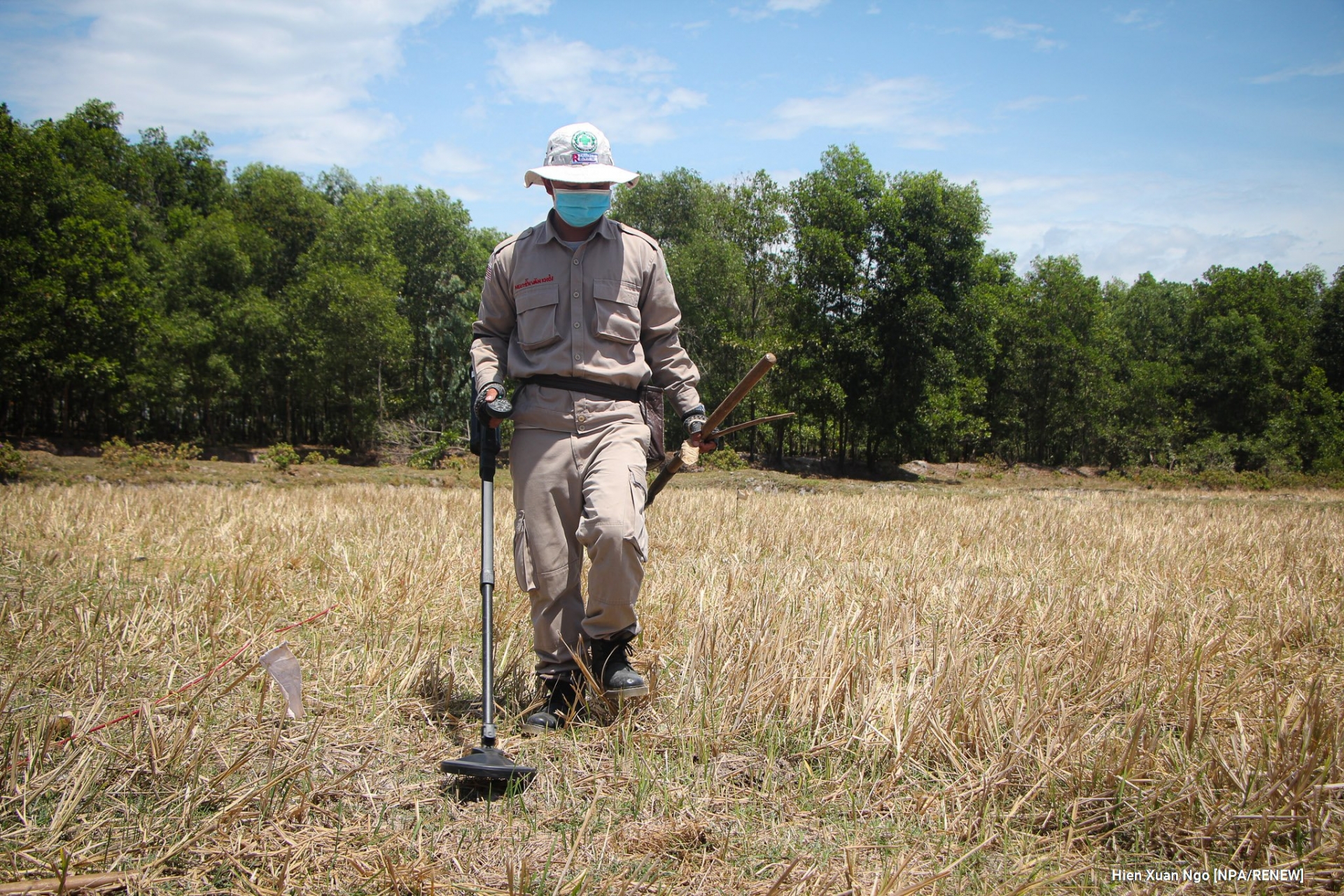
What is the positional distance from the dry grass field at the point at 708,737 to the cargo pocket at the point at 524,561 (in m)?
0.60

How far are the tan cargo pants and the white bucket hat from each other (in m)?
1.00

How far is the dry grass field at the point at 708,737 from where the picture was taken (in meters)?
2.39

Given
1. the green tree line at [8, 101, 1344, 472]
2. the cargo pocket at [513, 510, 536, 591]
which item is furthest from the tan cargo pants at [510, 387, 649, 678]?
the green tree line at [8, 101, 1344, 472]

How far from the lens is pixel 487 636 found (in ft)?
11.1

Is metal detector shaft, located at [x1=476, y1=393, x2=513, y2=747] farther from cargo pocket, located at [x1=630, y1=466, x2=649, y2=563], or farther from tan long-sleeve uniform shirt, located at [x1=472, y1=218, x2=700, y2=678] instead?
cargo pocket, located at [x1=630, y1=466, x2=649, y2=563]

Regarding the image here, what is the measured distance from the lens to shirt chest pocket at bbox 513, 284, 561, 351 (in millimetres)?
3768

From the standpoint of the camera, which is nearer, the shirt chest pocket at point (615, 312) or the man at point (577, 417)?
the man at point (577, 417)

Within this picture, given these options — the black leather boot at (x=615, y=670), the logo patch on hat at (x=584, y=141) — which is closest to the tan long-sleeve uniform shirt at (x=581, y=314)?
the logo patch on hat at (x=584, y=141)

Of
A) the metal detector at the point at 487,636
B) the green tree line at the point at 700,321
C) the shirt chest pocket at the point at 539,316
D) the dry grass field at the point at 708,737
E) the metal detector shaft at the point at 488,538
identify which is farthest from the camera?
the green tree line at the point at 700,321

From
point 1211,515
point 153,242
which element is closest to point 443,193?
point 153,242

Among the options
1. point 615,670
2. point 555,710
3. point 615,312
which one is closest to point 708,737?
point 615,670

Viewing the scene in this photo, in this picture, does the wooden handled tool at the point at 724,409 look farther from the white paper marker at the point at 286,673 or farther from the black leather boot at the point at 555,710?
the white paper marker at the point at 286,673

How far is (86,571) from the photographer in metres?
5.72

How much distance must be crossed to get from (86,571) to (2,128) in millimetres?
35889
